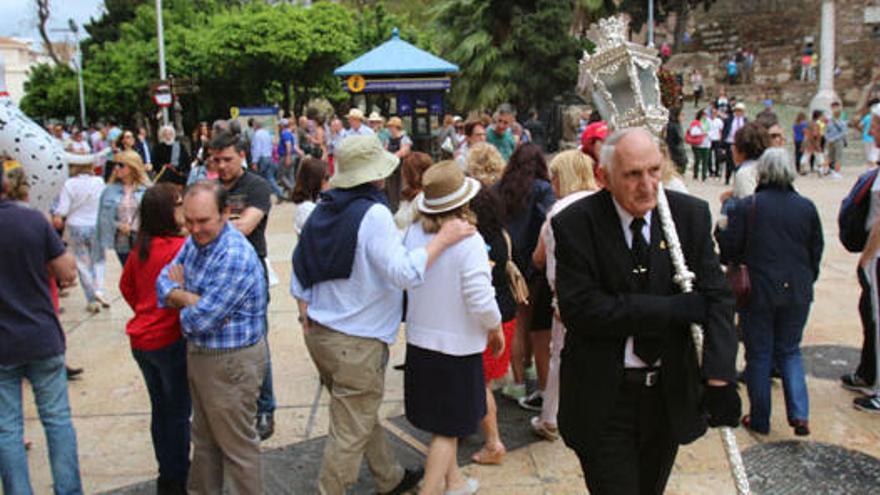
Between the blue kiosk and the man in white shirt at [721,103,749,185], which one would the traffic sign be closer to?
the blue kiosk

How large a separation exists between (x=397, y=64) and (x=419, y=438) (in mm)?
9644

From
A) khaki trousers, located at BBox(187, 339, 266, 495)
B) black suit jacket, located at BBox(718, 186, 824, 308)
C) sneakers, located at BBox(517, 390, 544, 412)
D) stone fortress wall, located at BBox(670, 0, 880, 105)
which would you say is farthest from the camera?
stone fortress wall, located at BBox(670, 0, 880, 105)

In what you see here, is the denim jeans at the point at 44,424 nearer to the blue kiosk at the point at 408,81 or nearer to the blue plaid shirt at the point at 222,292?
the blue plaid shirt at the point at 222,292

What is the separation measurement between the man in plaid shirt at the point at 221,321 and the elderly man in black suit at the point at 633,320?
1588mm

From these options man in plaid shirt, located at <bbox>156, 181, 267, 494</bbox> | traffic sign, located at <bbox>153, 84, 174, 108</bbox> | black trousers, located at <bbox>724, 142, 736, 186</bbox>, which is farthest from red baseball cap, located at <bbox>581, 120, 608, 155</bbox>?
traffic sign, located at <bbox>153, 84, 174, 108</bbox>

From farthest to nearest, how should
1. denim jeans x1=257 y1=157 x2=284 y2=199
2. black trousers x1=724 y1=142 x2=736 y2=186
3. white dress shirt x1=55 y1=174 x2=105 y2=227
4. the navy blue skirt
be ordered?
1. black trousers x1=724 y1=142 x2=736 y2=186
2. denim jeans x1=257 y1=157 x2=284 y2=199
3. white dress shirt x1=55 y1=174 x2=105 y2=227
4. the navy blue skirt

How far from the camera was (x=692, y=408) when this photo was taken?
8.72 feet

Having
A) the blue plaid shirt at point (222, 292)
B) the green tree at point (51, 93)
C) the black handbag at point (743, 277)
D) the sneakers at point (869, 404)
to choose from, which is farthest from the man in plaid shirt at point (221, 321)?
the green tree at point (51, 93)

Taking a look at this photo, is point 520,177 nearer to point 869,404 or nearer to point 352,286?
point 352,286

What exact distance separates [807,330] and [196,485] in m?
5.45

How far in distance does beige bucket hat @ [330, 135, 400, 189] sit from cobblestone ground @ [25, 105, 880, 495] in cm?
184

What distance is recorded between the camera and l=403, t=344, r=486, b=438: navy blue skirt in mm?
3605

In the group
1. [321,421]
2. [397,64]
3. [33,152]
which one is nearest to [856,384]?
[321,421]

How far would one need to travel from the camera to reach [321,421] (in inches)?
199
